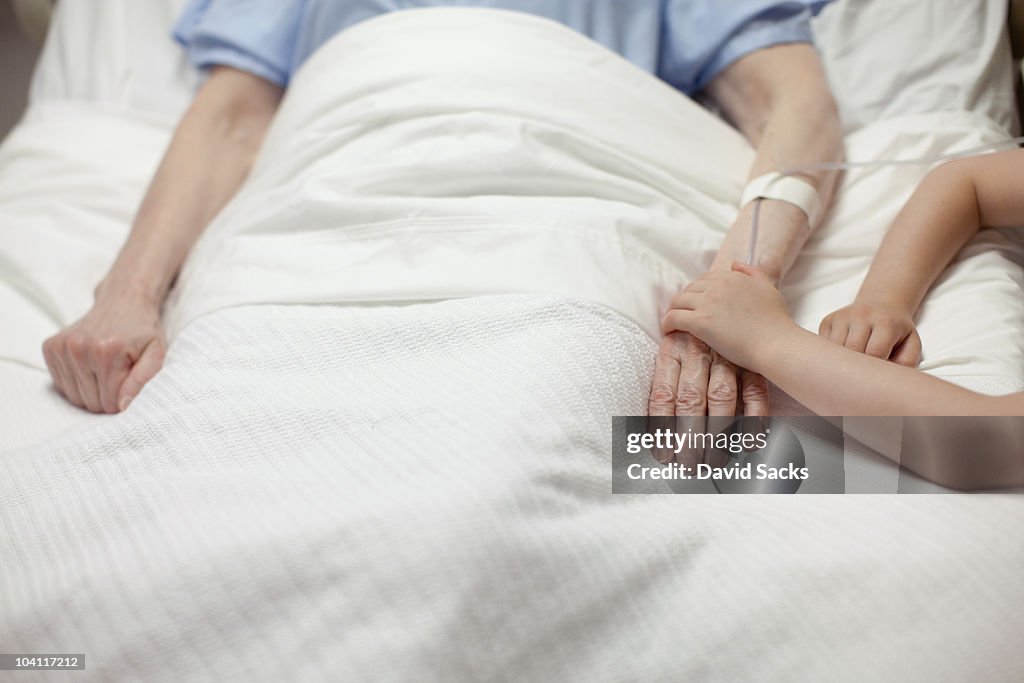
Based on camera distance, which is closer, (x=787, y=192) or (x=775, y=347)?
(x=775, y=347)

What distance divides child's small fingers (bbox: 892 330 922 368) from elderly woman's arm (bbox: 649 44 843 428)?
0.41 ft

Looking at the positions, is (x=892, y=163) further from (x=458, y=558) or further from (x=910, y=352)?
(x=458, y=558)

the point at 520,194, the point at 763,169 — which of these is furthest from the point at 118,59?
the point at 763,169

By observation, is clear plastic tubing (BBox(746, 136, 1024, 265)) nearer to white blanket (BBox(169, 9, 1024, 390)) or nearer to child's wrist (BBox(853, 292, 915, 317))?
white blanket (BBox(169, 9, 1024, 390))

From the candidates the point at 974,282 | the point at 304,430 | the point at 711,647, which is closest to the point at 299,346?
the point at 304,430

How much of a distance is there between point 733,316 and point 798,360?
0.08 meters

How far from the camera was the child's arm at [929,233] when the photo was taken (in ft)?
2.67

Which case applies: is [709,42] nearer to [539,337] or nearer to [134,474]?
[539,337]

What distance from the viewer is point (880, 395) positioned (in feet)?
2.26

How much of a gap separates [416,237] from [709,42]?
0.54 m

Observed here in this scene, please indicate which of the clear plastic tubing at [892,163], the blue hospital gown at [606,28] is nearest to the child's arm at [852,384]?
the clear plastic tubing at [892,163]

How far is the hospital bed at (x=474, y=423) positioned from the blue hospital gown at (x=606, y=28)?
0.14 m

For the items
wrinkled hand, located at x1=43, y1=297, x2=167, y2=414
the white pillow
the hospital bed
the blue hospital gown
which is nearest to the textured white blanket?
the hospital bed

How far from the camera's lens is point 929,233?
0.87 metres
